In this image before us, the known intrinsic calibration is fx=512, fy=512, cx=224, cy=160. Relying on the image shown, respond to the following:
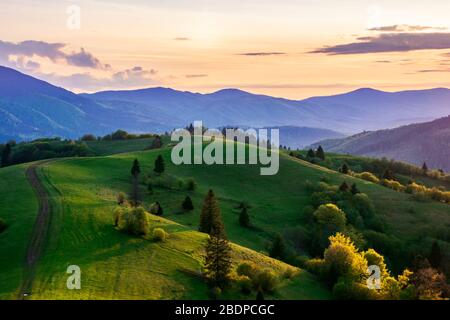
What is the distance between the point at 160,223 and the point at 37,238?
20.6 m

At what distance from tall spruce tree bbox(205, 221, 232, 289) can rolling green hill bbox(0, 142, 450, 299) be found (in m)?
1.66

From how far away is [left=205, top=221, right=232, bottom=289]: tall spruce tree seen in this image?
61.2 metres

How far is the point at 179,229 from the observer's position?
8188 centimetres

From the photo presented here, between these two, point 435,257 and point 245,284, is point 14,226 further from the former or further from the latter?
point 435,257

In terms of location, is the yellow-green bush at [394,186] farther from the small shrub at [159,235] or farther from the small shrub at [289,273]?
the small shrub at [159,235]

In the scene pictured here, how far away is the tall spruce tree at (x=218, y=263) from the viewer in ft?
201

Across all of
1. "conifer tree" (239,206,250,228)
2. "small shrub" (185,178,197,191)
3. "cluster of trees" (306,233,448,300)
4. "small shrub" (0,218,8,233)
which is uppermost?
"small shrub" (0,218,8,233)

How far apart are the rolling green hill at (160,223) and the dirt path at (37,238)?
0.85 m

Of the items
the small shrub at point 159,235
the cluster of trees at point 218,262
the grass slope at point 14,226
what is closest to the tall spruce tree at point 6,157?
the grass slope at point 14,226

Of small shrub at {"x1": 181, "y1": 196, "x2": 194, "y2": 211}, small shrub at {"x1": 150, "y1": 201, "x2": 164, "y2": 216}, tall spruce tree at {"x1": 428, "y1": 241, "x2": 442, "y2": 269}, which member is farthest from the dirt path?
tall spruce tree at {"x1": 428, "y1": 241, "x2": 442, "y2": 269}

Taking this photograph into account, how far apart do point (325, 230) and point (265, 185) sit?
36.8 meters

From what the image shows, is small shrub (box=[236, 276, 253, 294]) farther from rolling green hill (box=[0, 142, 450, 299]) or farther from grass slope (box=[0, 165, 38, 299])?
grass slope (box=[0, 165, 38, 299])

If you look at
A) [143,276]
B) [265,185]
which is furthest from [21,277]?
[265,185]
